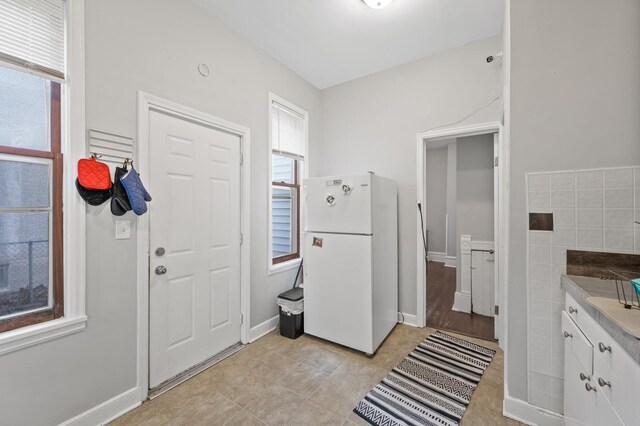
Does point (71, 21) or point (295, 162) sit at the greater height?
point (71, 21)

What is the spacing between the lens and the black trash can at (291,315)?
8.73 ft

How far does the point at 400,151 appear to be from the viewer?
3.01m

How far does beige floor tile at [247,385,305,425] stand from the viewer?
1650 millimetres

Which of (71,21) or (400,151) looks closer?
(71,21)

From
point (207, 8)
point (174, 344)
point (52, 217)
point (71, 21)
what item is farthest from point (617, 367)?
point (207, 8)

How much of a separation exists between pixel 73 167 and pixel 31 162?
0.17 metres

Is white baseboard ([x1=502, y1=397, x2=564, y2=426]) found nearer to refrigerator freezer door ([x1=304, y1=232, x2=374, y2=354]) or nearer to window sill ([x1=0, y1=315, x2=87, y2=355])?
Result: refrigerator freezer door ([x1=304, y1=232, x2=374, y2=354])

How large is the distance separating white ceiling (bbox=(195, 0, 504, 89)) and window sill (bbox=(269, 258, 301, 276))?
2.30 metres

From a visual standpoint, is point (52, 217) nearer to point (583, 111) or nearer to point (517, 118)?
point (517, 118)

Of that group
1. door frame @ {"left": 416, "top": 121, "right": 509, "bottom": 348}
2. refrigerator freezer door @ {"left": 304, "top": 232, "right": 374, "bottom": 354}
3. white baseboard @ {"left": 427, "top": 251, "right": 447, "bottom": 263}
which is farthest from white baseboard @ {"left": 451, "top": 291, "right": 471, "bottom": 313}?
white baseboard @ {"left": 427, "top": 251, "right": 447, "bottom": 263}

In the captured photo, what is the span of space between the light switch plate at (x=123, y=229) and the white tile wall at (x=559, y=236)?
8.30 ft

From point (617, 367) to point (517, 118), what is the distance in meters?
1.33

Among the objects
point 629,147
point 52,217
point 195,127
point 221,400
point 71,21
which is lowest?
point 221,400

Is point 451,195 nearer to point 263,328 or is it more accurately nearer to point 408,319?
point 408,319
